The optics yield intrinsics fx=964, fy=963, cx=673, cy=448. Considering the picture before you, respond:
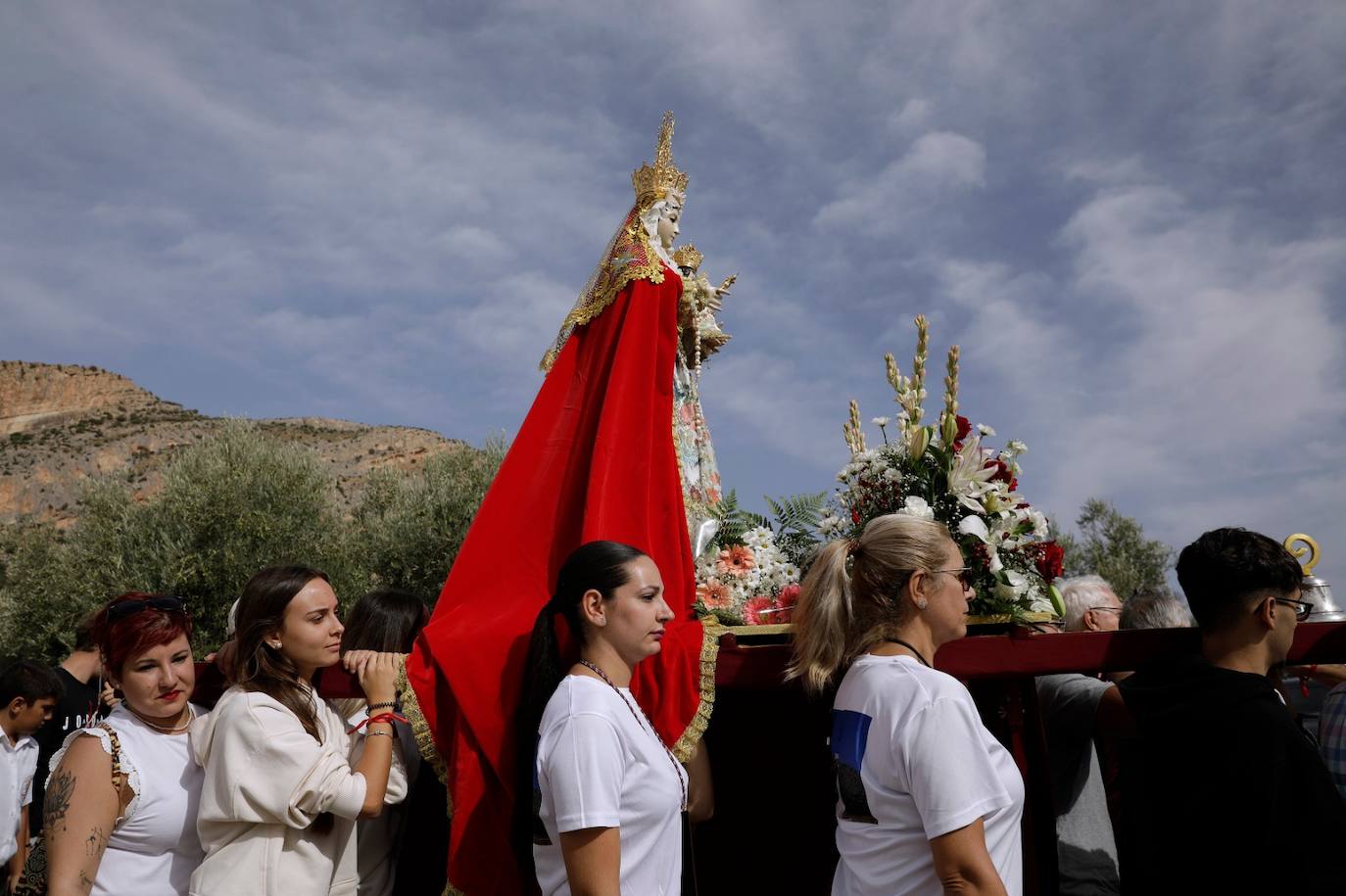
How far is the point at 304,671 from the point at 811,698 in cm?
165

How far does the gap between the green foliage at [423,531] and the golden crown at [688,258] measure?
16118 mm

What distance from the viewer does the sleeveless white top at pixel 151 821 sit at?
2943 mm

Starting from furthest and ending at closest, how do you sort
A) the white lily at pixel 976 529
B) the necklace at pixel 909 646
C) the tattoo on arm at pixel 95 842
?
1. the white lily at pixel 976 529
2. the tattoo on arm at pixel 95 842
3. the necklace at pixel 909 646

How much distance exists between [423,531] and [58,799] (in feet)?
60.1

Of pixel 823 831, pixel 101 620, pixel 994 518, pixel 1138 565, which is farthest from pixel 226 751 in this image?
pixel 1138 565

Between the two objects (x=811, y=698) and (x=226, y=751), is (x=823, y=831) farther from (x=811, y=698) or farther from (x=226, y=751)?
(x=226, y=751)

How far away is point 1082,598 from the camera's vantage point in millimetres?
4422

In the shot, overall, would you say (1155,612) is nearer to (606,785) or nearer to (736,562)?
(736,562)

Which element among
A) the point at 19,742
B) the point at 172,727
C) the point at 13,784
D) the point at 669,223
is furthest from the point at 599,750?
the point at 19,742

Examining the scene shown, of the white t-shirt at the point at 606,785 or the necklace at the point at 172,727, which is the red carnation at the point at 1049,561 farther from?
the necklace at the point at 172,727

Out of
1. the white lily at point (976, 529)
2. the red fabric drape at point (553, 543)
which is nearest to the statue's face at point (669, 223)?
the red fabric drape at point (553, 543)

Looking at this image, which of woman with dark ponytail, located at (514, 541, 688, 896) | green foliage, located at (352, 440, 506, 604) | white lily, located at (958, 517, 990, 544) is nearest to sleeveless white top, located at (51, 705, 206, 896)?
woman with dark ponytail, located at (514, 541, 688, 896)

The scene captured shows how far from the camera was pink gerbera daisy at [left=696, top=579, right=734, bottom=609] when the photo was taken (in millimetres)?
4059

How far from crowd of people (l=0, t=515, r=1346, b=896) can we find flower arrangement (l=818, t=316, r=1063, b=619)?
0.52 ft
